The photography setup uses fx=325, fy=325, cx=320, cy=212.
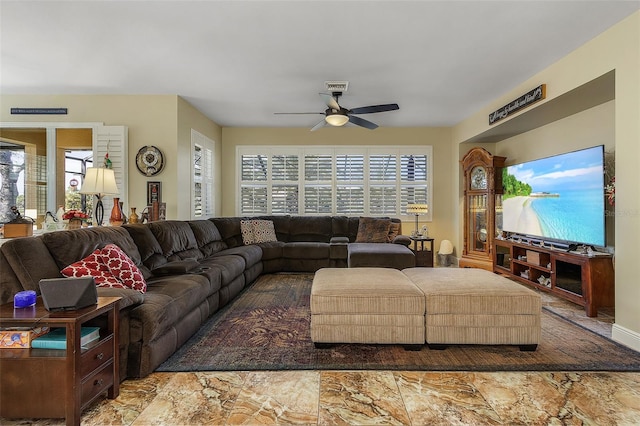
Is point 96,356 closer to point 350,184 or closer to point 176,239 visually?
point 176,239

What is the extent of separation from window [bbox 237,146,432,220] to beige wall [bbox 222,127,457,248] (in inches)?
5.0

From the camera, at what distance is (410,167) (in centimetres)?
643

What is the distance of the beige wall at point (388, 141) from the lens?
638cm

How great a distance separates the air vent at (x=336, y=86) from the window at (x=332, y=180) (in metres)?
2.34

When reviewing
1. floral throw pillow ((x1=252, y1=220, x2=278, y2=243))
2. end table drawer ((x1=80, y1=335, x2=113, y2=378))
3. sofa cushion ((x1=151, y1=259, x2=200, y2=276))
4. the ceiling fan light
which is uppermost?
the ceiling fan light

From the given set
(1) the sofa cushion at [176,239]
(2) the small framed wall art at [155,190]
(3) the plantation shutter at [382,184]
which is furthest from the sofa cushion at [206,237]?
(3) the plantation shutter at [382,184]

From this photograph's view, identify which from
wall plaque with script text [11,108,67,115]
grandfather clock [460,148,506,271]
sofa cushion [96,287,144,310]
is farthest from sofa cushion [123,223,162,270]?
Answer: grandfather clock [460,148,506,271]

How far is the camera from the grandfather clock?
5.22 m

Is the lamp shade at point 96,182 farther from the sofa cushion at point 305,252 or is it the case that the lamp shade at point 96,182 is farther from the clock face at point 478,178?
the clock face at point 478,178

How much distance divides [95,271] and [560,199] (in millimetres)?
4667

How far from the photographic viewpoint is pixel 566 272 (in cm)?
365

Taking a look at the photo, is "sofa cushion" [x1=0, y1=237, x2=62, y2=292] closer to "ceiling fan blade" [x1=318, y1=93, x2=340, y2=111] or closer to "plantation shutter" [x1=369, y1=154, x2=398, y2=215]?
"ceiling fan blade" [x1=318, y1=93, x2=340, y2=111]

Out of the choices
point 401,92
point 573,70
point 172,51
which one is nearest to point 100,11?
point 172,51

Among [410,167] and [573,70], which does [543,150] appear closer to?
[573,70]
